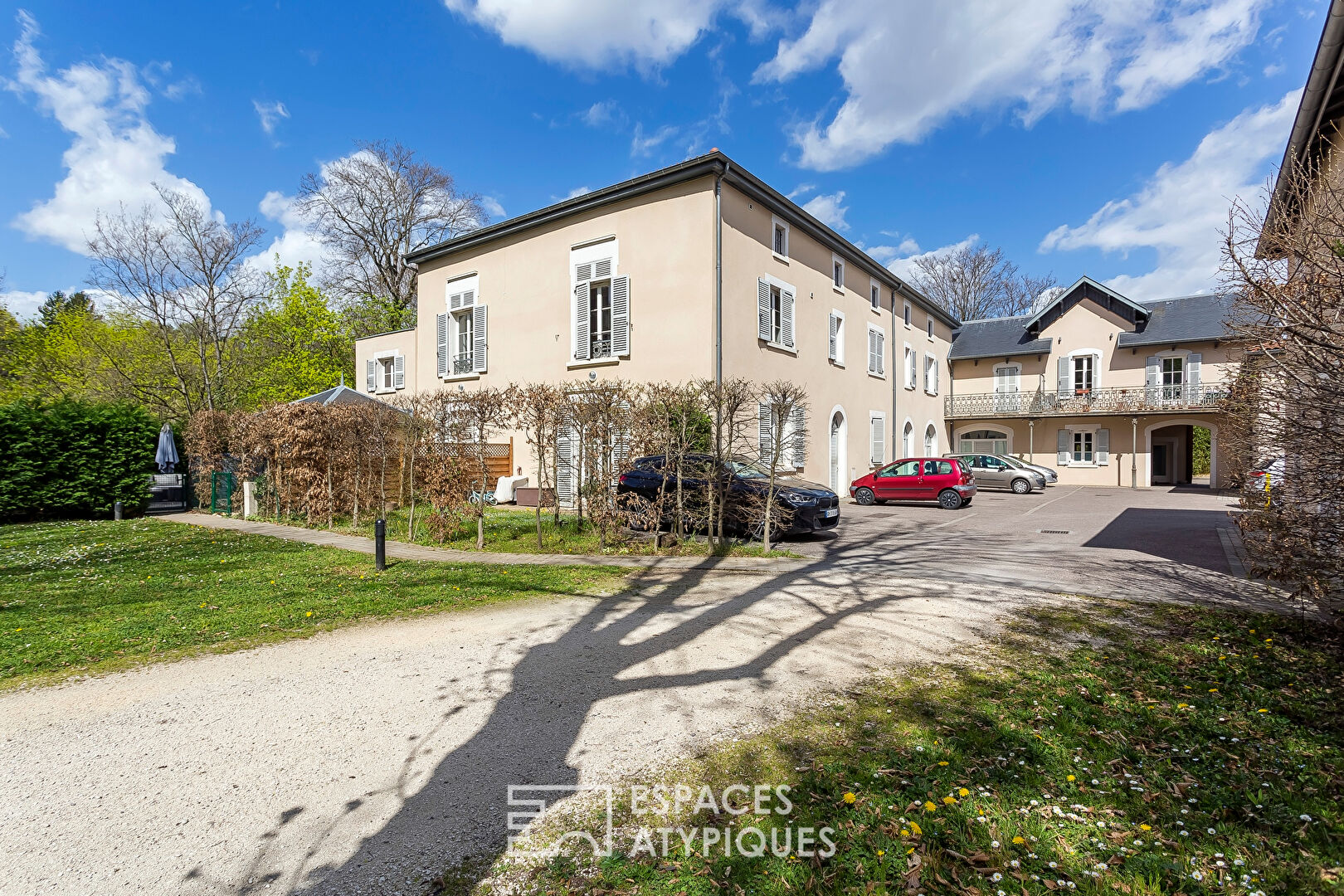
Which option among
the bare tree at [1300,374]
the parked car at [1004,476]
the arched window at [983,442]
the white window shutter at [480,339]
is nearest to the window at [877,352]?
the parked car at [1004,476]

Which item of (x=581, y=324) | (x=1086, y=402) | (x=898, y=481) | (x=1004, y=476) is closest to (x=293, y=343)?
(x=581, y=324)

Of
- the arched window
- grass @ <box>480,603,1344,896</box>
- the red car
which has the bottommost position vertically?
grass @ <box>480,603,1344,896</box>

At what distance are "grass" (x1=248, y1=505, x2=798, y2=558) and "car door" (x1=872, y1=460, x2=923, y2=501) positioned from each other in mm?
9532

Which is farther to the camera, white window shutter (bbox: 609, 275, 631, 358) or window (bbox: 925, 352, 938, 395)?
window (bbox: 925, 352, 938, 395)

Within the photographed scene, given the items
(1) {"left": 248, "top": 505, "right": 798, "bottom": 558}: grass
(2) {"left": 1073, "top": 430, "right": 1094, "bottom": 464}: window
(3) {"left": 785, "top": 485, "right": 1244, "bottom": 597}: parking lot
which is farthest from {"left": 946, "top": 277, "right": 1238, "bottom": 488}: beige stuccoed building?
(1) {"left": 248, "top": 505, "right": 798, "bottom": 558}: grass

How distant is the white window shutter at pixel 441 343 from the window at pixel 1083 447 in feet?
89.6

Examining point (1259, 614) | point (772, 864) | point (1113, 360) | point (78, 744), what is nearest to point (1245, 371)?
point (1259, 614)

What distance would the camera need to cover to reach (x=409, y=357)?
2297cm

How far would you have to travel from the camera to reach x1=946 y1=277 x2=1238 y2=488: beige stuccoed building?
25641mm

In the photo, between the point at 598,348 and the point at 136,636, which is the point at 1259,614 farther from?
the point at 598,348

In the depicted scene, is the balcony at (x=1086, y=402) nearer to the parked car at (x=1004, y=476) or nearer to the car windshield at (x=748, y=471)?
the parked car at (x=1004, y=476)

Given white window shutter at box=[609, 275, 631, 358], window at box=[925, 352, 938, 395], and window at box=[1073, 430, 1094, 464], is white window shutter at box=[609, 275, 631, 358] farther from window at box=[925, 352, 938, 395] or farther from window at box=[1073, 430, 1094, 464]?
window at box=[1073, 430, 1094, 464]

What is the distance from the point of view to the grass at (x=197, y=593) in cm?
520

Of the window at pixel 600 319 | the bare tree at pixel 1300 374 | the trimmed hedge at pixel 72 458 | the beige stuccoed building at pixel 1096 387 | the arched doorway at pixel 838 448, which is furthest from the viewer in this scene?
the beige stuccoed building at pixel 1096 387
